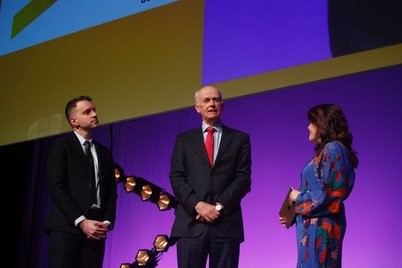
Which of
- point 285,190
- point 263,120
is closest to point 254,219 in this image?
point 285,190

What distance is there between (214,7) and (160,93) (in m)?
0.64

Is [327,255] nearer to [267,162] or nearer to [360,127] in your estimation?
[360,127]

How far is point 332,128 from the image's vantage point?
2.60 metres

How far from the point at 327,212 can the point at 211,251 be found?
0.54 m

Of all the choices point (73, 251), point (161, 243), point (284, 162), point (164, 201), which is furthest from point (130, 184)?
point (73, 251)

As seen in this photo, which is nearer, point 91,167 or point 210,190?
point 210,190

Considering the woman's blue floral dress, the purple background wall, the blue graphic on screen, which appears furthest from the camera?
the blue graphic on screen

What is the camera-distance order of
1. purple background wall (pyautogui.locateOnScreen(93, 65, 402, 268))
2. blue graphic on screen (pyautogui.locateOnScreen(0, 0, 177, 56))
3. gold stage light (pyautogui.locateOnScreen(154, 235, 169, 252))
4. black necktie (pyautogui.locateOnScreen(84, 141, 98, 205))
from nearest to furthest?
black necktie (pyautogui.locateOnScreen(84, 141, 98, 205))
purple background wall (pyautogui.locateOnScreen(93, 65, 402, 268))
gold stage light (pyautogui.locateOnScreen(154, 235, 169, 252))
blue graphic on screen (pyautogui.locateOnScreen(0, 0, 177, 56))

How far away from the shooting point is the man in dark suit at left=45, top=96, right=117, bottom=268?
2.74 m

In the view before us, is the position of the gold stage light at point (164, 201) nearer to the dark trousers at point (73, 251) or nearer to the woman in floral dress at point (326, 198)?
the dark trousers at point (73, 251)

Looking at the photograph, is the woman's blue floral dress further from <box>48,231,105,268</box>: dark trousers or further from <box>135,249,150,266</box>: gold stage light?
<box>135,249,150,266</box>: gold stage light

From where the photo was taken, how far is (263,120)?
427cm

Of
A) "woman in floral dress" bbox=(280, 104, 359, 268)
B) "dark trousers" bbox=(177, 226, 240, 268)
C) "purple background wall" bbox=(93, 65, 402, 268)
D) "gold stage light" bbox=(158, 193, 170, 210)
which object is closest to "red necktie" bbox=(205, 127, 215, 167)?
"dark trousers" bbox=(177, 226, 240, 268)

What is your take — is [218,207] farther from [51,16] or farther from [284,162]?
[51,16]
